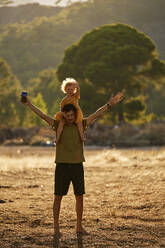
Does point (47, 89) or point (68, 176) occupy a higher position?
point (47, 89)

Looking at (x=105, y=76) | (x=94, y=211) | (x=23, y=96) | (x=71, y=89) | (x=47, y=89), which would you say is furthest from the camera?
(x=47, y=89)

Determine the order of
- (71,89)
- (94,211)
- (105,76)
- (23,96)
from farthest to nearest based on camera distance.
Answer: (105,76) → (94,211) → (71,89) → (23,96)

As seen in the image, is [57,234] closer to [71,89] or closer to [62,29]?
[71,89]

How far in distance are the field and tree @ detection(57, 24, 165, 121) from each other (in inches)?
860

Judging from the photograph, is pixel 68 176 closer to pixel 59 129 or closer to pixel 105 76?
pixel 59 129

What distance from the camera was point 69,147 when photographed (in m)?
4.47

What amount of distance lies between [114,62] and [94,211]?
2759 cm

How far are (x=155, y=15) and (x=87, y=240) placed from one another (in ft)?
567

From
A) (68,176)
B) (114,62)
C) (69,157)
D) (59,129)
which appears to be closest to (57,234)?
(68,176)

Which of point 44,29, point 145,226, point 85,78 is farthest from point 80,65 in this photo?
point 44,29

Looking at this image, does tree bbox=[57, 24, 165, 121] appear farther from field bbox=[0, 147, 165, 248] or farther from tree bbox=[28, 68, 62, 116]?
tree bbox=[28, 68, 62, 116]

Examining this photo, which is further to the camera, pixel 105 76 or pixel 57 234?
pixel 105 76

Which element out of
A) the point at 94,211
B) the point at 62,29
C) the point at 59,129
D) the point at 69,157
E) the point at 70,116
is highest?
the point at 62,29

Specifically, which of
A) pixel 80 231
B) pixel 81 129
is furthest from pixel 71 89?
pixel 80 231
